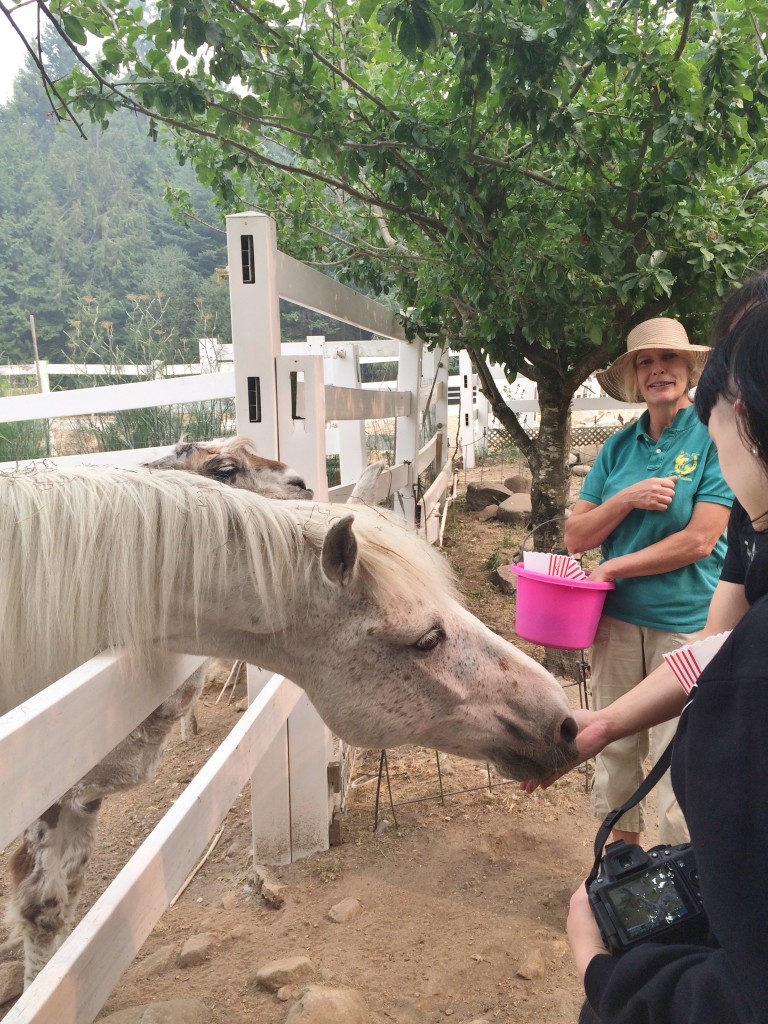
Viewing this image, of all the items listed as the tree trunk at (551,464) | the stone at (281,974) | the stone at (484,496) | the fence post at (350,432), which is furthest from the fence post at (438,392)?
the stone at (281,974)

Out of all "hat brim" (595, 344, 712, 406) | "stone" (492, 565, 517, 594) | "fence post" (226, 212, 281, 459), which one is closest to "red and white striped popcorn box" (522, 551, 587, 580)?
"hat brim" (595, 344, 712, 406)

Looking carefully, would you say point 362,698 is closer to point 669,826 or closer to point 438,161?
point 669,826

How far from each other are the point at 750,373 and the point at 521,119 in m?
2.42

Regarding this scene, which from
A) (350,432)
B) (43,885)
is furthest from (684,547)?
(350,432)

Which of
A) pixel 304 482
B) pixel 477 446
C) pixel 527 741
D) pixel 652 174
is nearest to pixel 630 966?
pixel 527 741

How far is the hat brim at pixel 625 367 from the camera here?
254cm

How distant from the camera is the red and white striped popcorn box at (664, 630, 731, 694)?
1.19 metres

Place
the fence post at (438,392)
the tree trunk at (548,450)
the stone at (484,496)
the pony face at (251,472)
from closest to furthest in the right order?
the pony face at (251,472) → the tree trunk at (548,450) → the fence post at (438,392) → the stone at (484,496)

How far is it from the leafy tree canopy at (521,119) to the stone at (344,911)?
263 centimetres

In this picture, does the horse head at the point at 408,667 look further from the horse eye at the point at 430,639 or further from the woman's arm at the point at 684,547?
the woman's arm at the point at 684,547

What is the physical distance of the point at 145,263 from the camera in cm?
1948

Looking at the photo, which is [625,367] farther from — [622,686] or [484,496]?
[484,496]

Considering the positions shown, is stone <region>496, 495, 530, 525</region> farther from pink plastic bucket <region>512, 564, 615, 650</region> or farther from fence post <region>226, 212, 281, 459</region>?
fence post <region>226, 212, 281, 459</region>

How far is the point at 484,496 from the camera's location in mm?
9867
